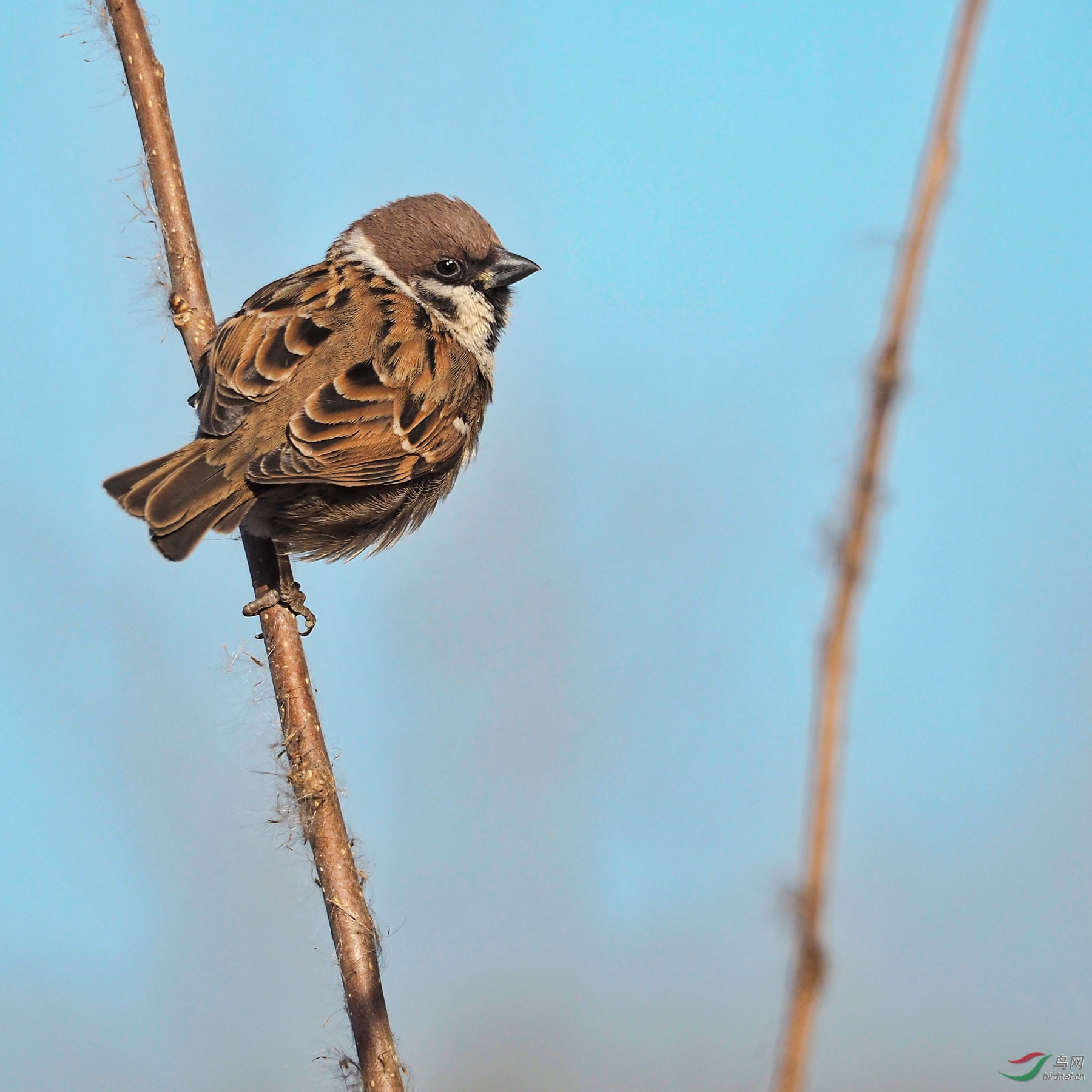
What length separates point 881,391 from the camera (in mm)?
742

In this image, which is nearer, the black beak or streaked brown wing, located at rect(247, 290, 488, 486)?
streaked brown wing, located at rect(247, 290, 488, 486)

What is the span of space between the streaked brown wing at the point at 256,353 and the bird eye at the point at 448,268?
549mm

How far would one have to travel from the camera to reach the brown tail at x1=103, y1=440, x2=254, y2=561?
9.90ft

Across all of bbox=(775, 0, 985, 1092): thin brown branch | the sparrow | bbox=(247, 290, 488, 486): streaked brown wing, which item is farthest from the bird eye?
bbox=(775, 0, 985, 1092): thin brown branch

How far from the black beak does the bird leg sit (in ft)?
4.53

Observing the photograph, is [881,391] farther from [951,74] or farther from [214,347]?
[214,347]

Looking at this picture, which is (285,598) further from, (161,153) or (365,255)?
(365,255)

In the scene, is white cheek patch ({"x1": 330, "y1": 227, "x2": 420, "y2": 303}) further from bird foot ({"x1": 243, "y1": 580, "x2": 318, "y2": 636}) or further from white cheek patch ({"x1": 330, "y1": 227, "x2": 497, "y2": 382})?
bird foot ({"x1": 243, "y1": 580, "x2": 318, "y2": 636})

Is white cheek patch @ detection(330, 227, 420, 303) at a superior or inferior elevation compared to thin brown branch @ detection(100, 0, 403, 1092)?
superior

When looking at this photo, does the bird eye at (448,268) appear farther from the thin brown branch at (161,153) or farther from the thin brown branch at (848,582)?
the thin brown branch at (848,582)

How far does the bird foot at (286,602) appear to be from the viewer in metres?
3.27

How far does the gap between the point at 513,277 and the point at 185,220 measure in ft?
4.67

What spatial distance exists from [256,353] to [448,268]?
3.62ft

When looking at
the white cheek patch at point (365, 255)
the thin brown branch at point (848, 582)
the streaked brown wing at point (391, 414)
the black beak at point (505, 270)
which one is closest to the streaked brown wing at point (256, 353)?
the streaked brown wing at point (391, 414)
